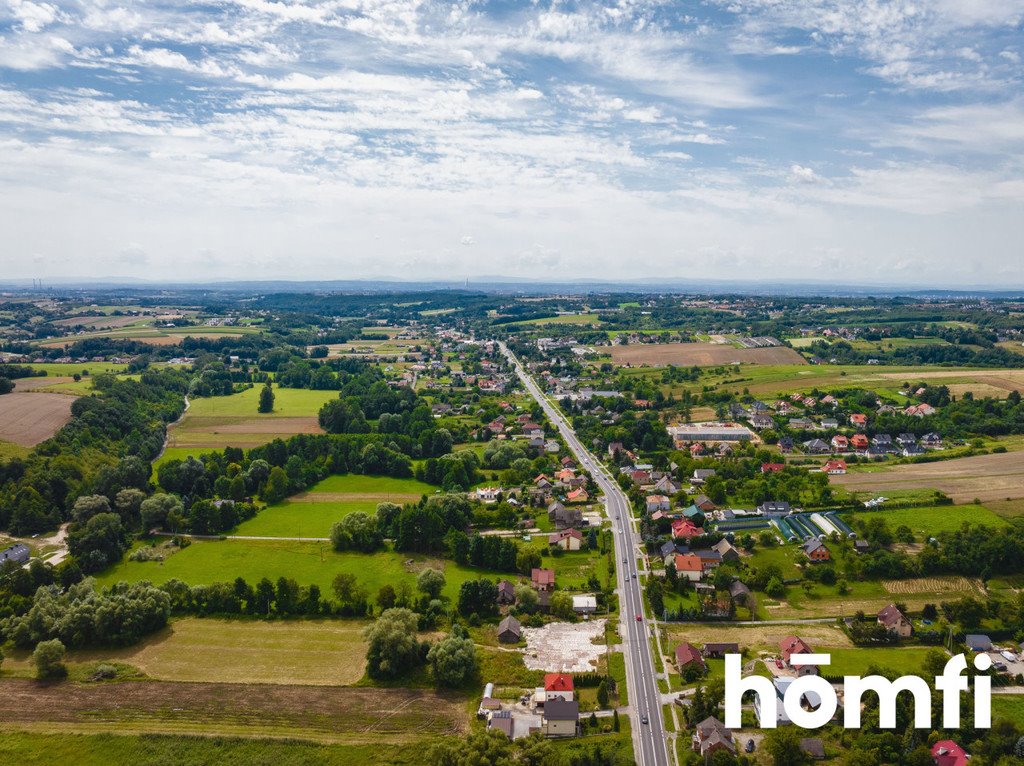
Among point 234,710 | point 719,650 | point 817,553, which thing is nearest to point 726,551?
point 817,553

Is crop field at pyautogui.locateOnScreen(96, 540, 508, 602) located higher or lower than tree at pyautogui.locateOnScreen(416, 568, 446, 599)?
lower

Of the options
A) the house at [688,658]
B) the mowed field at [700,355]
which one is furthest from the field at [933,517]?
the mowed field at [700,355]

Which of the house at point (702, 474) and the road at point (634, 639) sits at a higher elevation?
the house at point (702, 474)

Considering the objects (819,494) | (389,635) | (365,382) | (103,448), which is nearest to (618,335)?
(365,382)

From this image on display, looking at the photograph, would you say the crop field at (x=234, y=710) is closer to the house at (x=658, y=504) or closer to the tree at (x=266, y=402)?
the house at (x=658, y=504)

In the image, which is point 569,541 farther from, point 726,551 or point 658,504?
point 726,551

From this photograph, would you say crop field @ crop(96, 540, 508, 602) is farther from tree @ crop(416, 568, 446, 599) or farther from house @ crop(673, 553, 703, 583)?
house @ crop(673, 553, 703, 583)

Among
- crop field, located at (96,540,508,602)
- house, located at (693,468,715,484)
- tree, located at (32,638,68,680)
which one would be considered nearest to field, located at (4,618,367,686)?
tree, located at (32,638,68,680)
